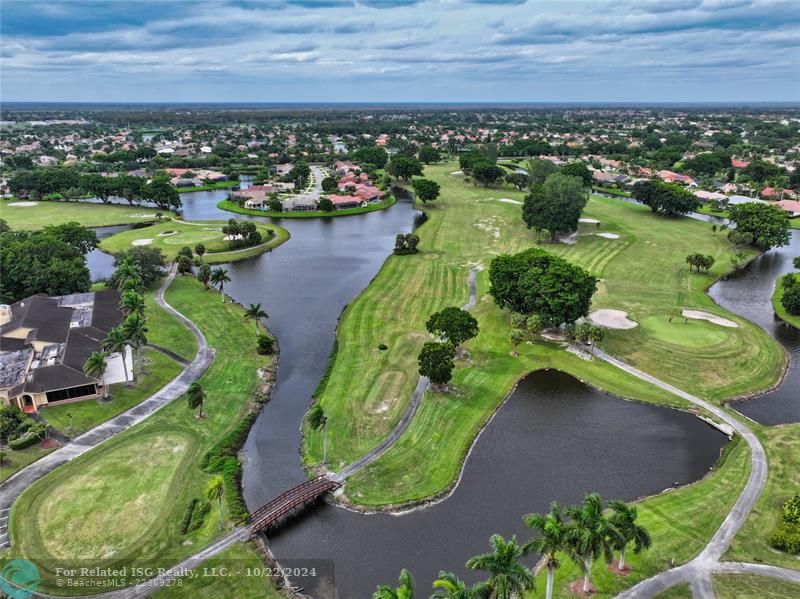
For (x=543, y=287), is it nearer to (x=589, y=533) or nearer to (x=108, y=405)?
(x=589, y=533)

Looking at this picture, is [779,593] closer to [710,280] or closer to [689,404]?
[689,404]

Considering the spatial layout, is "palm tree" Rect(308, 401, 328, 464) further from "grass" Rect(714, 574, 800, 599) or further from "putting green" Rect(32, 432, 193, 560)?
"grass" Rect(714, 574, 800, 599)

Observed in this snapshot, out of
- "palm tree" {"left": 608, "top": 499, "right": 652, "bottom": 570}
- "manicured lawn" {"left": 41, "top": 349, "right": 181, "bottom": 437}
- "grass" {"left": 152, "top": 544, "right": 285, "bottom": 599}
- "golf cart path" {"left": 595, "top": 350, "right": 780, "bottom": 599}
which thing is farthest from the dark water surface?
"manicured lawn" {"left": 41, "top": 349, "right": 181, "bottom": 437}

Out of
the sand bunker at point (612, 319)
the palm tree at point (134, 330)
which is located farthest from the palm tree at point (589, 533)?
the palm tree at point (134, 330)

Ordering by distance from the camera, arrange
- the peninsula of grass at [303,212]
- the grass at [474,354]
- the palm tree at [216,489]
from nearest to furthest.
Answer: the palm tree at [216,489] < the grass at [474,354] < the peninsula of grass at [303,212]

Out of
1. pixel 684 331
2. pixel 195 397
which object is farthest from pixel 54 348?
pixel 684 331

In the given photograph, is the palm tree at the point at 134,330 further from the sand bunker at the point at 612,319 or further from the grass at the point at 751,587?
the sand bunker at the point at 612,319

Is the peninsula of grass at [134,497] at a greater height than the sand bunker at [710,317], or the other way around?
the sand bunker at [710,317]
